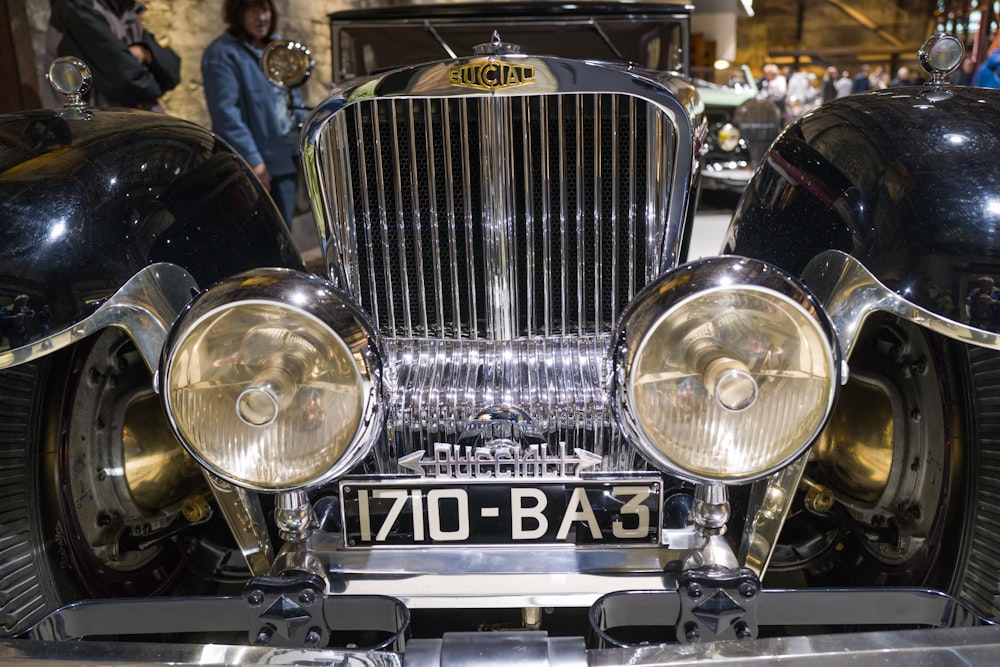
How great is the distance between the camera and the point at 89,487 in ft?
4.79

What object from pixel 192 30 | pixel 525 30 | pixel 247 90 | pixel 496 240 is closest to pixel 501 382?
pixel 496 240

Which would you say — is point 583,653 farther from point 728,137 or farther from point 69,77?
point 728,137

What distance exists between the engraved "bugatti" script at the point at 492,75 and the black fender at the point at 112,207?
0.56 metres

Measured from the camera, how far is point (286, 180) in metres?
3.89

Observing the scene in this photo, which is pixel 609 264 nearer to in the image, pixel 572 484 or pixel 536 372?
pixel 536 372

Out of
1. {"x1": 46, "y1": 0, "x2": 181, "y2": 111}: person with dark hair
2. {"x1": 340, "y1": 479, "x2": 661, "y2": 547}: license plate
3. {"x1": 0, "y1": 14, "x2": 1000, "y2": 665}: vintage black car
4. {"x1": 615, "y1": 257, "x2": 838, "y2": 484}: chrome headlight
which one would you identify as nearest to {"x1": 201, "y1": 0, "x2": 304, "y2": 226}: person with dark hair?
{"x1": 46, "y1": 0, "x2": 181, "y2": 111}: person with dark hair

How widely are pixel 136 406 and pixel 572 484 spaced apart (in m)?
0.89

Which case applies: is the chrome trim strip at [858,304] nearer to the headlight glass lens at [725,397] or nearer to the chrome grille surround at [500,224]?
the headlight glass lens at [725,397]

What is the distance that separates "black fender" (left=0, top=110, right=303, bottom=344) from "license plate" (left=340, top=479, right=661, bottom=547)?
53 cm

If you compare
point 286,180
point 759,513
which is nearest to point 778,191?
point 759,513

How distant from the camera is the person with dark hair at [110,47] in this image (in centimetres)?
300

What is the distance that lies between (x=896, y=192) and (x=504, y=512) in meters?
0.83

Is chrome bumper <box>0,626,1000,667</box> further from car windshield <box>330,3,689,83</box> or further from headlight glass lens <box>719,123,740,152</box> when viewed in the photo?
headlight glass lens <box>719,123,740,152</box>

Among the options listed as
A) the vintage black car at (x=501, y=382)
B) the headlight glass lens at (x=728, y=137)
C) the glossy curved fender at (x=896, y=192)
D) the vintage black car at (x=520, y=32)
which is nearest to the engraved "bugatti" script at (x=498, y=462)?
the vintage black car at (x=501, y=382)
